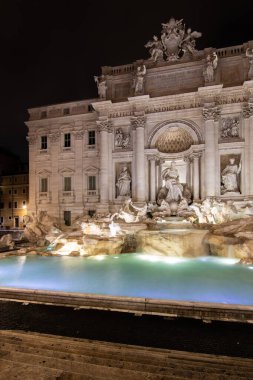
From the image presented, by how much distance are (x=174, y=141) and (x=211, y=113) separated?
3.70 meters

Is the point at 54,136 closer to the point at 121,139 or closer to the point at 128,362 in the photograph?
Answer: the point at 121,139

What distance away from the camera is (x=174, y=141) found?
2169cm

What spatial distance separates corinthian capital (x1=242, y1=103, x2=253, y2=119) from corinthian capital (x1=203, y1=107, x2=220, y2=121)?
1.77 m

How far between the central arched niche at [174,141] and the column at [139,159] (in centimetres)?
138

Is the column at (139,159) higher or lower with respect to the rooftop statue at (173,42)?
lower

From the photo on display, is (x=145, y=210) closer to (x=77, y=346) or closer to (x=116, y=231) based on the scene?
(x=116, y=231)

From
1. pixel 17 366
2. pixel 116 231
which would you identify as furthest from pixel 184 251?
pixel 17 366

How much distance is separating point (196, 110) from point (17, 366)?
63.9 feet

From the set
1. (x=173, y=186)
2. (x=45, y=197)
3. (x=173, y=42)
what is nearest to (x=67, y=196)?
(x=45, y=197)

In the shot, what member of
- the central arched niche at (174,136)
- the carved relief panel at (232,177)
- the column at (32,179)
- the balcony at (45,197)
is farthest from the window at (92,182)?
the carved relief panel at (232,177)

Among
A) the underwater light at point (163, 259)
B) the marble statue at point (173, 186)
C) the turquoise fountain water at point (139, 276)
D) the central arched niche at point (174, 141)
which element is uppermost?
the central arched niche at point (174, 141)

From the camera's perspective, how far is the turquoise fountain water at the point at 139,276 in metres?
6.84

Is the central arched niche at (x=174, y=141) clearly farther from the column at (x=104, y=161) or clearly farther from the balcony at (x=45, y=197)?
the balcony at (x=45, y=197)

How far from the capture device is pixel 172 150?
21641mm
